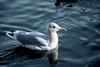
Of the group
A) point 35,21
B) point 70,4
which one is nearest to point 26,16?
point 35,21

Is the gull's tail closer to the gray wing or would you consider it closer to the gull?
the gull

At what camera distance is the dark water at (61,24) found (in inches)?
497

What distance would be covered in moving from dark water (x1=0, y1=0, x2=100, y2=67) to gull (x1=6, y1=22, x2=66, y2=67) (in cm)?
31

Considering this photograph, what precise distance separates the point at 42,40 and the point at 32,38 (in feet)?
1.36

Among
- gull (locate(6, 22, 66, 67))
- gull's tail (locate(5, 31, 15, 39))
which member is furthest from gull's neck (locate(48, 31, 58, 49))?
gull's tail (locate(5, 31, 15, 39))

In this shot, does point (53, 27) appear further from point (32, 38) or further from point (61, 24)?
point (61, 24)

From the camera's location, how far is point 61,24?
15.0 metres

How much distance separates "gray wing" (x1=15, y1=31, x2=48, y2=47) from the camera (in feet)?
43.4

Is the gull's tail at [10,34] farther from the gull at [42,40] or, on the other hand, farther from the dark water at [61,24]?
the dark water at [61,24]

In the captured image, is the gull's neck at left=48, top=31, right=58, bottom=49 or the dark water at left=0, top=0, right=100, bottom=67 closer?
the dark water at left=0, top=0, right=100, bottom=67

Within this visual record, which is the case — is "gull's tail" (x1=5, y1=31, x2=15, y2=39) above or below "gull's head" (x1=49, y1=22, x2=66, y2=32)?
below

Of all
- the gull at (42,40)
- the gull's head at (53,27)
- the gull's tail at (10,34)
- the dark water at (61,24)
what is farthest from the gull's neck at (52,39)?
the gull's tail at (10,34)

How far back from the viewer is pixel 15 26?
14.9m

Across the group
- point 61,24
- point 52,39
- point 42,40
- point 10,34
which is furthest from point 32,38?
point 61,24
